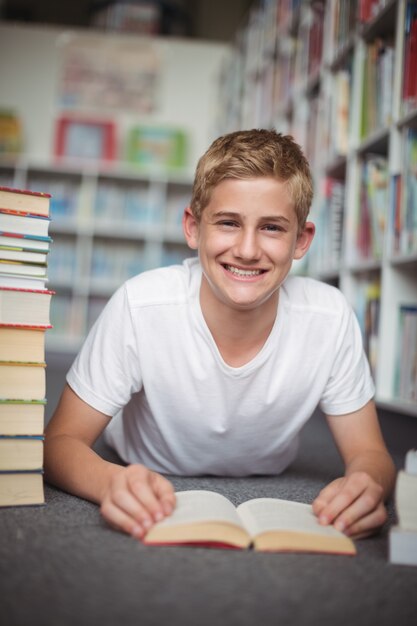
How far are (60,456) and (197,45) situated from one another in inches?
199

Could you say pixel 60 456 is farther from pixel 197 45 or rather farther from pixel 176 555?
pixel 197 45

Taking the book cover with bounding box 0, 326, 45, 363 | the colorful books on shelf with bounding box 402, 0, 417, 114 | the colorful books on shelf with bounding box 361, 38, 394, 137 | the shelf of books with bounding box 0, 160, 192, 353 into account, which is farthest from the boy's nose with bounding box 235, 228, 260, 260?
the shelf of books with bounding box 0, 160, 192, 353

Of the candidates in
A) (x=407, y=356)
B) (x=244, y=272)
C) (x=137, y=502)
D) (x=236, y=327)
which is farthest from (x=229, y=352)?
(x=407, y=356)

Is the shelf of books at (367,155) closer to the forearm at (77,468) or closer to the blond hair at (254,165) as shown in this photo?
the blond hair at (254,165)

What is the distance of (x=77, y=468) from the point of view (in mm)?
1049

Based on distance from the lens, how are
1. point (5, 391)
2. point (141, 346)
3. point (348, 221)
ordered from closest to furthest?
point (5, 391) < point (141, 346) < point (348, 221)

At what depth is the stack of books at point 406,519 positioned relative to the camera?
0.83 m

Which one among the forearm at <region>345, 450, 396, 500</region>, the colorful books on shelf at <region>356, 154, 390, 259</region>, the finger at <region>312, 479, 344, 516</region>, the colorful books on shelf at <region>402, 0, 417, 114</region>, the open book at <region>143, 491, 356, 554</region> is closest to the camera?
the open book at <region>143, 491, 356, 554</region>

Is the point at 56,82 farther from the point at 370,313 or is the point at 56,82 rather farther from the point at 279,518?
the point at 279,518

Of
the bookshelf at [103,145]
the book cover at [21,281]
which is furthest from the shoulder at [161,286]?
the bookshelf at [103,145]

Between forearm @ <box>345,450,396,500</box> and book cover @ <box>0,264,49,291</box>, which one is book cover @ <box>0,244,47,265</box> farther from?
forearm @ <box>345,450,396,500</box>

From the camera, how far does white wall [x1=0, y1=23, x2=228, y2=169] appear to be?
17.5ft

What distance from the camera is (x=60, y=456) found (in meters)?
1.08

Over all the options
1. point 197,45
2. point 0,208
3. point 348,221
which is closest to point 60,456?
point 0,208
